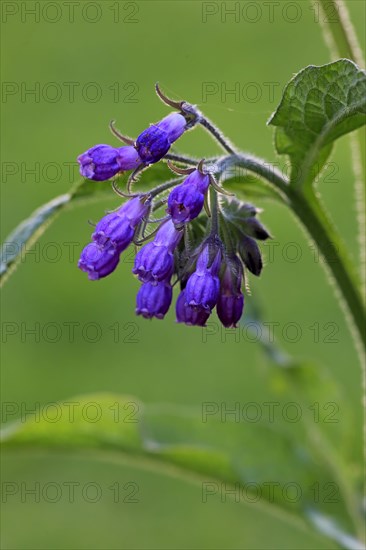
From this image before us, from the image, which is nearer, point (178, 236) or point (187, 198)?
point (187, 198)

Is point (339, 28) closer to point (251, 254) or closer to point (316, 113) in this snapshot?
point (316, 113)

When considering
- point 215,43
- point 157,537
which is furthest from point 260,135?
point 157,537

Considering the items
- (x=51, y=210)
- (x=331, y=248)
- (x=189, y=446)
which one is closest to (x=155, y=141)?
(x=51, y=210)

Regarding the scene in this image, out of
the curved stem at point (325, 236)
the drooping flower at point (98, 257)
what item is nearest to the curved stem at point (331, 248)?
the curved stem at point (325, 236)

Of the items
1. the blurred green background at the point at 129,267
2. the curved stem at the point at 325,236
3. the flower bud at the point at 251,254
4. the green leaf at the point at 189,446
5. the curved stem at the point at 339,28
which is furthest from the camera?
the blurred green background at the point at 129,267

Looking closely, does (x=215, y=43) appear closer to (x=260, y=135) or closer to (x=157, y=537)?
(x=260, y=135)

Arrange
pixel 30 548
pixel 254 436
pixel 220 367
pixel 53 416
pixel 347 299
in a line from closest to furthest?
pixel 347 299
pixel 53 416
pixel 254 436
pixel 30 548
pixel 220 367

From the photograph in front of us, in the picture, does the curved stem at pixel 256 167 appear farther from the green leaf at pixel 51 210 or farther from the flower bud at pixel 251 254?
the green leaf at pixel 51 210
